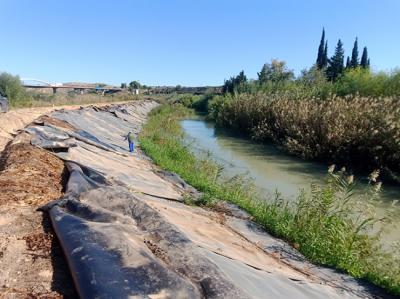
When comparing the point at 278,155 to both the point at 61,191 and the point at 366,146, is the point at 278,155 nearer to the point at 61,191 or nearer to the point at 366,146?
the point at 366,146

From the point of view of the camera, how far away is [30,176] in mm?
5090

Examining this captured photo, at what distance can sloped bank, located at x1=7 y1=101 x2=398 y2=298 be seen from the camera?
8.34ft

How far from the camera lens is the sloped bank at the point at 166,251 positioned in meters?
2.54

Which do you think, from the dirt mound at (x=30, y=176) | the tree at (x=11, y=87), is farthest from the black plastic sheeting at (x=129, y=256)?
the tree at (x=11, y=87)

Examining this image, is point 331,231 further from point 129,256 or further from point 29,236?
point 29,236

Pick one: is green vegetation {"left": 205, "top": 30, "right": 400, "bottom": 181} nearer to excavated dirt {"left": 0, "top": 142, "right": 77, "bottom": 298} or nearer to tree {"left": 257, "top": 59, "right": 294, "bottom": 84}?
excavated dirt {"left": 0, "top": 142, "right": 77, "bottom": 298}

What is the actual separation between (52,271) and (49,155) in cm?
392

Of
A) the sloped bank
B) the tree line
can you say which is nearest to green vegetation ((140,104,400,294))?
the sloped bank

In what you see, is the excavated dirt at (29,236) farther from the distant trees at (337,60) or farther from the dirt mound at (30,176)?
the distant trees at (337,60)

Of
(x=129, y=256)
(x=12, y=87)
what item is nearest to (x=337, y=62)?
(x=12, y=87)

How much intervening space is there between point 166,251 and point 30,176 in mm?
2692

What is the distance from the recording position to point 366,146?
39.9 ft

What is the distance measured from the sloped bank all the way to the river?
81.3 inches

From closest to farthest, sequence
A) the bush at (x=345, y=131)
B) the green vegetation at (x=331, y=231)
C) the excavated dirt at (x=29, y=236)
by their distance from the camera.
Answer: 1. the excavated dirt at (x=29, y=236)
2. the green vegetation at (x=331, y=231)
3. the bush at (x=345, y=131)
